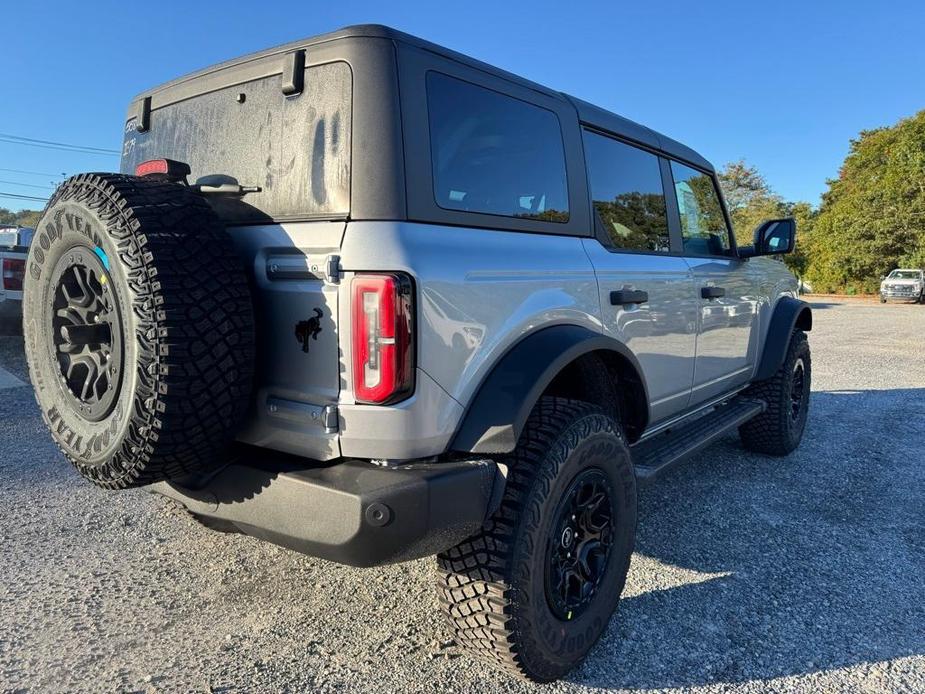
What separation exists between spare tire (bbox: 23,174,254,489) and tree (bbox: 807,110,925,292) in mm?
38578

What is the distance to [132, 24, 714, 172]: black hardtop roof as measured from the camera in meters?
1.88

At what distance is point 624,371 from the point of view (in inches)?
108

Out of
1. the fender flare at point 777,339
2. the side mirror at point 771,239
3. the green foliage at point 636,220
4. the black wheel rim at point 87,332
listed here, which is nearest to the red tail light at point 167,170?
the black wheel rim at point 87,332

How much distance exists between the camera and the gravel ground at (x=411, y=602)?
2.15 m

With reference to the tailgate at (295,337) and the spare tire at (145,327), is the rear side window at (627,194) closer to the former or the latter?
the tailgate at (295,337)

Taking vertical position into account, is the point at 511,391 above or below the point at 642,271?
below

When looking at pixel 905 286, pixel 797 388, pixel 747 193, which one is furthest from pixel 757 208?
pixel 797 388

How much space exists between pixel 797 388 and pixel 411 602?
3.75 m

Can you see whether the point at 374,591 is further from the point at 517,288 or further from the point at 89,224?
the point at 89,224

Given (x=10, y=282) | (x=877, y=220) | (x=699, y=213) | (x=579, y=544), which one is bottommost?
(x=579, y=544)

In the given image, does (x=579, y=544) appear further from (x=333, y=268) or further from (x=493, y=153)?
(x=493, y=153)

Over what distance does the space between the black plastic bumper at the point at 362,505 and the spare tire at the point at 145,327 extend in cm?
16

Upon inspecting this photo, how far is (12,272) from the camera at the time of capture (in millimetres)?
7633

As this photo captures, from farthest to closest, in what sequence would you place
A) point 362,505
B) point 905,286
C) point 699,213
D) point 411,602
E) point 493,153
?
point 905,286
point 699,213
point 411,602
point 493,153
point 362,505
